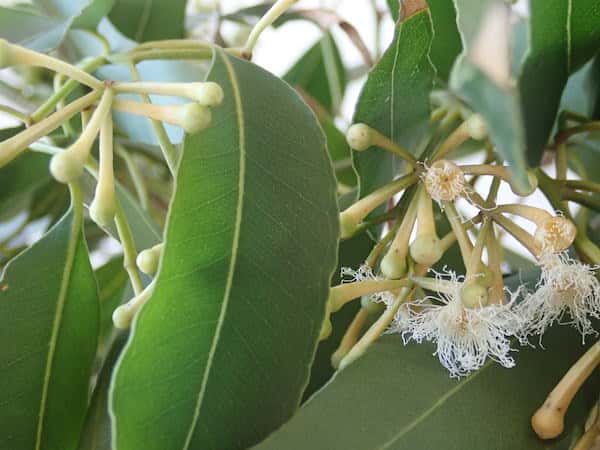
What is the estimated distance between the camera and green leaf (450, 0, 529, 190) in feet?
0.94

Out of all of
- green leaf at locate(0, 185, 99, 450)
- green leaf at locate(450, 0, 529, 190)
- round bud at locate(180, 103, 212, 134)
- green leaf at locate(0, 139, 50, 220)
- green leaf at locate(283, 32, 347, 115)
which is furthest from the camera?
green leaf at locate(283, 32, 347, 115)

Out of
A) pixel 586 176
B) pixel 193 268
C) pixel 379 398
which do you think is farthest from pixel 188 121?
pixel 586 176

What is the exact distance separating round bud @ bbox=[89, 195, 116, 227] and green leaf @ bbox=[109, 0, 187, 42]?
325 mm

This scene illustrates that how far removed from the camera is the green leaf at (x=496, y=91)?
285mm

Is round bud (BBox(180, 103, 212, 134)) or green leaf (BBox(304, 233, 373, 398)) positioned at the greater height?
round bud (BBox(180, 103, 212, 134))

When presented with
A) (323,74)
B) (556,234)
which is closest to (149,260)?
(556,234)

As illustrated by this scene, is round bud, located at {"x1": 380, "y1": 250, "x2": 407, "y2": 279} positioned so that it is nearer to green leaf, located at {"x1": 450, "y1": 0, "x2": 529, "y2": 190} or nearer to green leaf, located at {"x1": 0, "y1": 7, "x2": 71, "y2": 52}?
green leaf, located at {"x1": 450, "y1": 0, "x2": 529, "y2": 190}

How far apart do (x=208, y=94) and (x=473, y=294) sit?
161 millimetres

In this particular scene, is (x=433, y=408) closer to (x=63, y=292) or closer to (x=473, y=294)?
(x=473, y=294)

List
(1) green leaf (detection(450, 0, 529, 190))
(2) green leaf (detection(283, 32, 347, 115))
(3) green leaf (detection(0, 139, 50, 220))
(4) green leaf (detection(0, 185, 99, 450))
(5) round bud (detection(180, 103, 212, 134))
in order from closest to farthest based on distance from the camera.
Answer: (1) green leaf (detection(450, 0, 529, 190)), (5) round bud (detection(180, 103, 212, 134)), (4) green leaf (detection(0, 185, 99, 450)), (3) green leaf (detection(0, 139, 50, 220)), (2) green leaf (detection(283, 32, 347, 115))

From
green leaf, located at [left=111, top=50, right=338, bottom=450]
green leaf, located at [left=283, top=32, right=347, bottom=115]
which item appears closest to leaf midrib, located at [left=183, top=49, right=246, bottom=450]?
green leaf, located at [left=111, top=50, right=338, bottom=450]

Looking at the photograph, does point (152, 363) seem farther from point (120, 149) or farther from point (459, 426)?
point (120, 149)

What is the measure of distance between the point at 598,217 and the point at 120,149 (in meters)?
0.46

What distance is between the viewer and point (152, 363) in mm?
396
